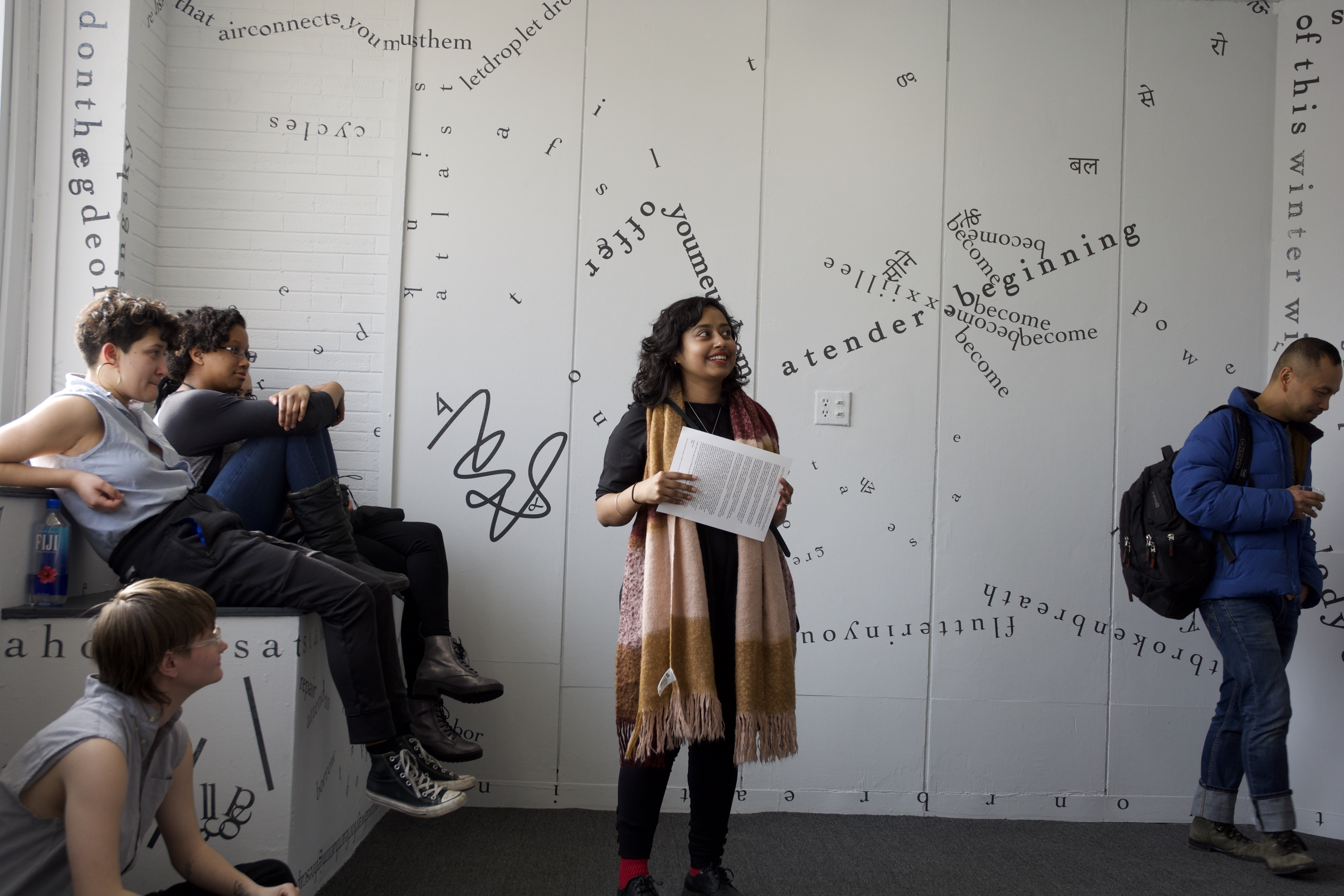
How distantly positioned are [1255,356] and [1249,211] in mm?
531

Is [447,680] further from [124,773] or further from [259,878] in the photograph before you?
[124,773]

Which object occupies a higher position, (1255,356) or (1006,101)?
(1006,101)

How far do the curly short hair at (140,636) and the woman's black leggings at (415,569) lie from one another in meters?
1.01

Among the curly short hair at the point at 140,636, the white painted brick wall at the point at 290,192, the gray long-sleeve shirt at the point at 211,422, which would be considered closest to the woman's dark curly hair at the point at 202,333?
the gray long-sleeve shirt at the point at 211,422

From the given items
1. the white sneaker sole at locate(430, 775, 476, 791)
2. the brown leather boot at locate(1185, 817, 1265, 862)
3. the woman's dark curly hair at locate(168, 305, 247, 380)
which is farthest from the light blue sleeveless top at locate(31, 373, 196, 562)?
the brown leather boot at locate(1185, 817, 1265, 862)

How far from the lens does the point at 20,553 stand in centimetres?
195

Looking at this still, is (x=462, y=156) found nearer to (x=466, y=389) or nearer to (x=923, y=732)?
(x=466, y=389)

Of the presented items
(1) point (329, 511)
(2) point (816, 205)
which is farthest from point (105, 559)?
(2) point (816, 205)

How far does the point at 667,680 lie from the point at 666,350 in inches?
29.7

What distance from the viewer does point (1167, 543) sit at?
260 cm

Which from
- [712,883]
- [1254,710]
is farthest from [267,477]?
[1254,710]

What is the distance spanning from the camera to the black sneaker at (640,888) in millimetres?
1944

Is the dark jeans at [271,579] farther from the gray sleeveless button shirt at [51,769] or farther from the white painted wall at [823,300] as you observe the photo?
the white painted wall at [823,300]

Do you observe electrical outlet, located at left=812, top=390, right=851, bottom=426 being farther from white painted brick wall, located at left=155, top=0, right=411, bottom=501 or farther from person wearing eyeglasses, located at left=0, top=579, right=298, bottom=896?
person wearing eyeglasses, located at left=0, top=579, right=298, bottom=896
